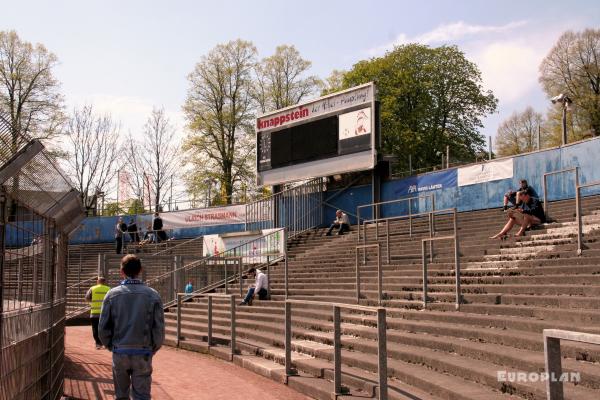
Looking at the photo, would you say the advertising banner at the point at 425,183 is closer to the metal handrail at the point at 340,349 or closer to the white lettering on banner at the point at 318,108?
the white lettering on banner at the point at 318,108

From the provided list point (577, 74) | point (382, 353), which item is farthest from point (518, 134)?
point (382, 353)

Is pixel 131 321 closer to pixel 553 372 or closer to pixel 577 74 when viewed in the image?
pixel 553 372

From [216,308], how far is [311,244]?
6.83m

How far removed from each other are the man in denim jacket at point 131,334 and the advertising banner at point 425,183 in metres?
17.9

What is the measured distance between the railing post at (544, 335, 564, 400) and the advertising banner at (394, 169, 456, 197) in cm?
1915

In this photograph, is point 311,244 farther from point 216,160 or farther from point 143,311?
point 216,160

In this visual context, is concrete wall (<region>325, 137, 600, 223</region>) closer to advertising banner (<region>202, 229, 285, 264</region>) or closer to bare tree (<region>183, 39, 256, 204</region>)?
advertising banner (<region>202, 229, 285, 264</region>)

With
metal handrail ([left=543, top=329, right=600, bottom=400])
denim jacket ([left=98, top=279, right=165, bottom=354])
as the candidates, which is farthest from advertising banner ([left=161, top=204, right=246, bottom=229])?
metal handrail ([left=543, top=329, right=600, bottom=400])

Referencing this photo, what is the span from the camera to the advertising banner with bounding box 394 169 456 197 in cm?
2244

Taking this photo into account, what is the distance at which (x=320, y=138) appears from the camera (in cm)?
2572

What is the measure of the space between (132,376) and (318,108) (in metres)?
21.0

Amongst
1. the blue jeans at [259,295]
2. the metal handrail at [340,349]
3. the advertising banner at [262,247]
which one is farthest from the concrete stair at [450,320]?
the advertising banner at [262,247]

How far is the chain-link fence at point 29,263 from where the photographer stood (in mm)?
4395

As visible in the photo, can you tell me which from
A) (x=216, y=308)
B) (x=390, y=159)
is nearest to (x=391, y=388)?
(x=216, y=308)
